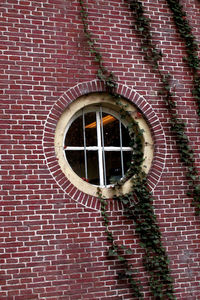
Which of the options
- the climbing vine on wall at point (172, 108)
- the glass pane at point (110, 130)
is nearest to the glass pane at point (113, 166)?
the glass pane at point (110, 130)

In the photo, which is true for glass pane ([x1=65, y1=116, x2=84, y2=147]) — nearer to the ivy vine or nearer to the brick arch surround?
the brick arch surround

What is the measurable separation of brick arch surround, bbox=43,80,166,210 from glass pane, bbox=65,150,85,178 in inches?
12.5

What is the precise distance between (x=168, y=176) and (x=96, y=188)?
1190mm

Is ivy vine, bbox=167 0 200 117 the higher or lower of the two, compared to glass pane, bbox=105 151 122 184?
higher

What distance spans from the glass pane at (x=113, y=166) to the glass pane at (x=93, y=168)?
17 cm

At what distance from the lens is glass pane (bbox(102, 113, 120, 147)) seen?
662 cm

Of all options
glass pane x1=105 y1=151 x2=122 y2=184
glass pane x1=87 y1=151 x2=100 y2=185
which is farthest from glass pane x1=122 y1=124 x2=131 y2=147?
glass pane x1=87 y1=151 x2=100 y2=185

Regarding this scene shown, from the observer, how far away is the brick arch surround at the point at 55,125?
6039mm

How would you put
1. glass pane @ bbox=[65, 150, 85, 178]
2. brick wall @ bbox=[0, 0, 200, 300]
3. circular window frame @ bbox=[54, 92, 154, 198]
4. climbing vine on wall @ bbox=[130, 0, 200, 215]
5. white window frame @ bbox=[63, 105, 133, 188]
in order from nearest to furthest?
brick wall @ bbox=[0, 0, 200, 300] < circular window frame @ bbox=[54, 92, 154, 198] < glass pane @ bbox=[65, 150, 85, 178] < white window frame @ bbox=[63, 105, 133, 188] < climbing vine on wall @ bbox=[130, 0, 200, 215]

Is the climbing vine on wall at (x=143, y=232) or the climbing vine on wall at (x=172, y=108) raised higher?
the climbing vine on wall at (x=172, y=108)

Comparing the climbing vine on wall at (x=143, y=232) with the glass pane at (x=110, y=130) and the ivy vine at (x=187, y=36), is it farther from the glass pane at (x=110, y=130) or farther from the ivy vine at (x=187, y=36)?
Result: the ivy vine at (x=187, y=36)

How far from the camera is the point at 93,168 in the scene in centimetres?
645

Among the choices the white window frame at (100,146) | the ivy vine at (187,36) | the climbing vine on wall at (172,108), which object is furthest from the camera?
the ivy vine at (187,36)

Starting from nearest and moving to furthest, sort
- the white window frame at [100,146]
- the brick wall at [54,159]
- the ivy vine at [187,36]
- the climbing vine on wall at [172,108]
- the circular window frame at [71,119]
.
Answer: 1. the brick wall at [54,159]
2. the circular window frame at [71,119]
3. the white window frame at [100,146]
4. the climbing vine on wall at [172,108]
5. the ivy vine at [187,36]
